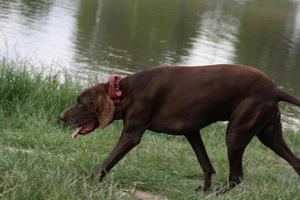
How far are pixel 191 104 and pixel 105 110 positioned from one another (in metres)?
0.75

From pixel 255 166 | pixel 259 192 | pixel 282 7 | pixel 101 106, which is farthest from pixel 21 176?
pixel 282 7

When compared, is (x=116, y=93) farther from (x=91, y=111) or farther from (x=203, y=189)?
(x=203, y=189)

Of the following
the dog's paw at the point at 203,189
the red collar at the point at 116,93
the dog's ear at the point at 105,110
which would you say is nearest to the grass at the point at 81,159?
the dog's paw at the point at 203,189

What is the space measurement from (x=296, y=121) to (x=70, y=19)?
12.1m

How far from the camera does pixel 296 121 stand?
1283 centimetres

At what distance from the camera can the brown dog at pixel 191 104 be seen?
557 centimetres

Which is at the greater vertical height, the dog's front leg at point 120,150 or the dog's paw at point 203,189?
the dog's front leg at point 120,150

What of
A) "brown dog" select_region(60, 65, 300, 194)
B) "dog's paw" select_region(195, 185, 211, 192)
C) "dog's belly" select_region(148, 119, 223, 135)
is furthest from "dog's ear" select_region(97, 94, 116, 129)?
"dog's paw" select_region(195, 185, 211, 192)

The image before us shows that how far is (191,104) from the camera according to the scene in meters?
5.68

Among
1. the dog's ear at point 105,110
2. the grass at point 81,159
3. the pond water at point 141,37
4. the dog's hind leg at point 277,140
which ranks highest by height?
the dog's ear at point 105,110

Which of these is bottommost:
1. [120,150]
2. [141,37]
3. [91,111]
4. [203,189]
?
[141,37]

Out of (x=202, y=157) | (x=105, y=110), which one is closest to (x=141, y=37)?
(x=202, y=157)

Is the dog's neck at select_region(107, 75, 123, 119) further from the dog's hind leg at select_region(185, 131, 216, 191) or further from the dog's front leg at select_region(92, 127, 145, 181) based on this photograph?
the dog's hind leg at select_region(185, 131, 216, 191)

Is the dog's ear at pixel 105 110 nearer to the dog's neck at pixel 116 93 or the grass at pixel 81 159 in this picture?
the dog's neck at pixel 116 93
